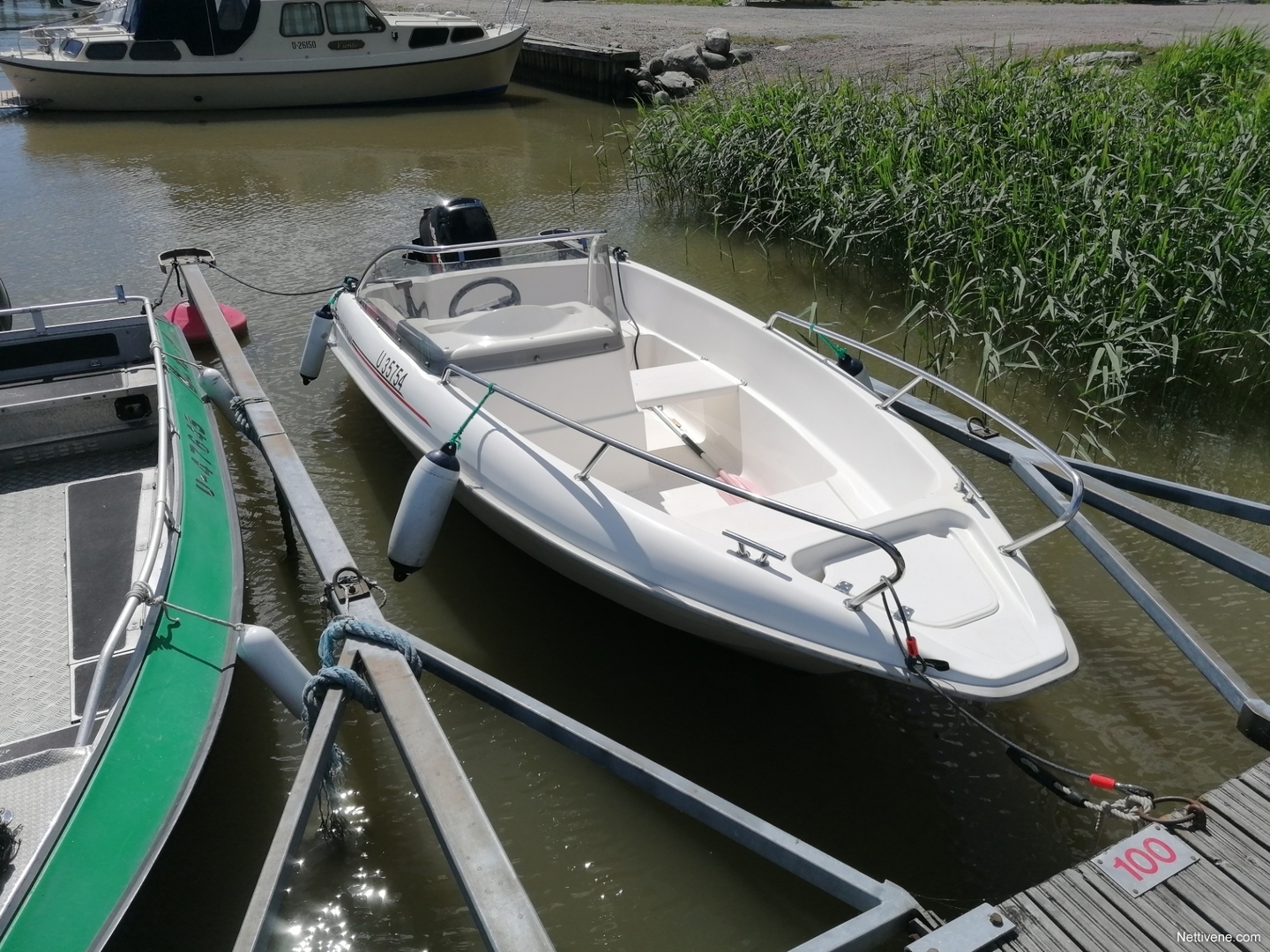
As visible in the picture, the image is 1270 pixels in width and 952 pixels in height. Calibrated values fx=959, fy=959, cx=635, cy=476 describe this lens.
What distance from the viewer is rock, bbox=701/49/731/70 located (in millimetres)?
13961

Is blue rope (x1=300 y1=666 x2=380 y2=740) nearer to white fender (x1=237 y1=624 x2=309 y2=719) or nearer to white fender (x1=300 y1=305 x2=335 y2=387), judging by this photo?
white fender (x1=237 y1=624 x2=309 y2=719)

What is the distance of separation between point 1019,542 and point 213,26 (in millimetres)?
14700

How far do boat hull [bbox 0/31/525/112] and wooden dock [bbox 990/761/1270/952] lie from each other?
1440 centimetres

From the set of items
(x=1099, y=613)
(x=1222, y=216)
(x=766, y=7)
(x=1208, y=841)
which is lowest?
(x=1099, y=613)

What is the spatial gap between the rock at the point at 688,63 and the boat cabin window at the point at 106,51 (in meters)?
7.85

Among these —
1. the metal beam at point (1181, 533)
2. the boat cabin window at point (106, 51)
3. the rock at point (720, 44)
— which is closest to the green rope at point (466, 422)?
the metal beam at point (1181, 533)

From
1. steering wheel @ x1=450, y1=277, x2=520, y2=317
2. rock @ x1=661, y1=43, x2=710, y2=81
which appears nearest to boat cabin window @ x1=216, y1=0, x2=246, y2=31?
rock @ x1=661, y1=43, x2=710, y2=81

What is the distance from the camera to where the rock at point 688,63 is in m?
13.8

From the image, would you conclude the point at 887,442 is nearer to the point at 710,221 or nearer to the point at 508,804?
the point at 508,804

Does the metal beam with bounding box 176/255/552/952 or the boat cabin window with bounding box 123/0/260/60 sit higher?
the boat cabin window with bounding box 123/0/260/60

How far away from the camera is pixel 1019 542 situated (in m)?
3.17

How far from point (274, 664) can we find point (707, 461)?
236 centimetres

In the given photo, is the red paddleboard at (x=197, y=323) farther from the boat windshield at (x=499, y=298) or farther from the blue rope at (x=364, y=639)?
the blue rope at (x=364, y=639)

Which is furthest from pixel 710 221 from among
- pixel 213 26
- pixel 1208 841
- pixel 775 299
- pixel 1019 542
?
pixel 213 26
